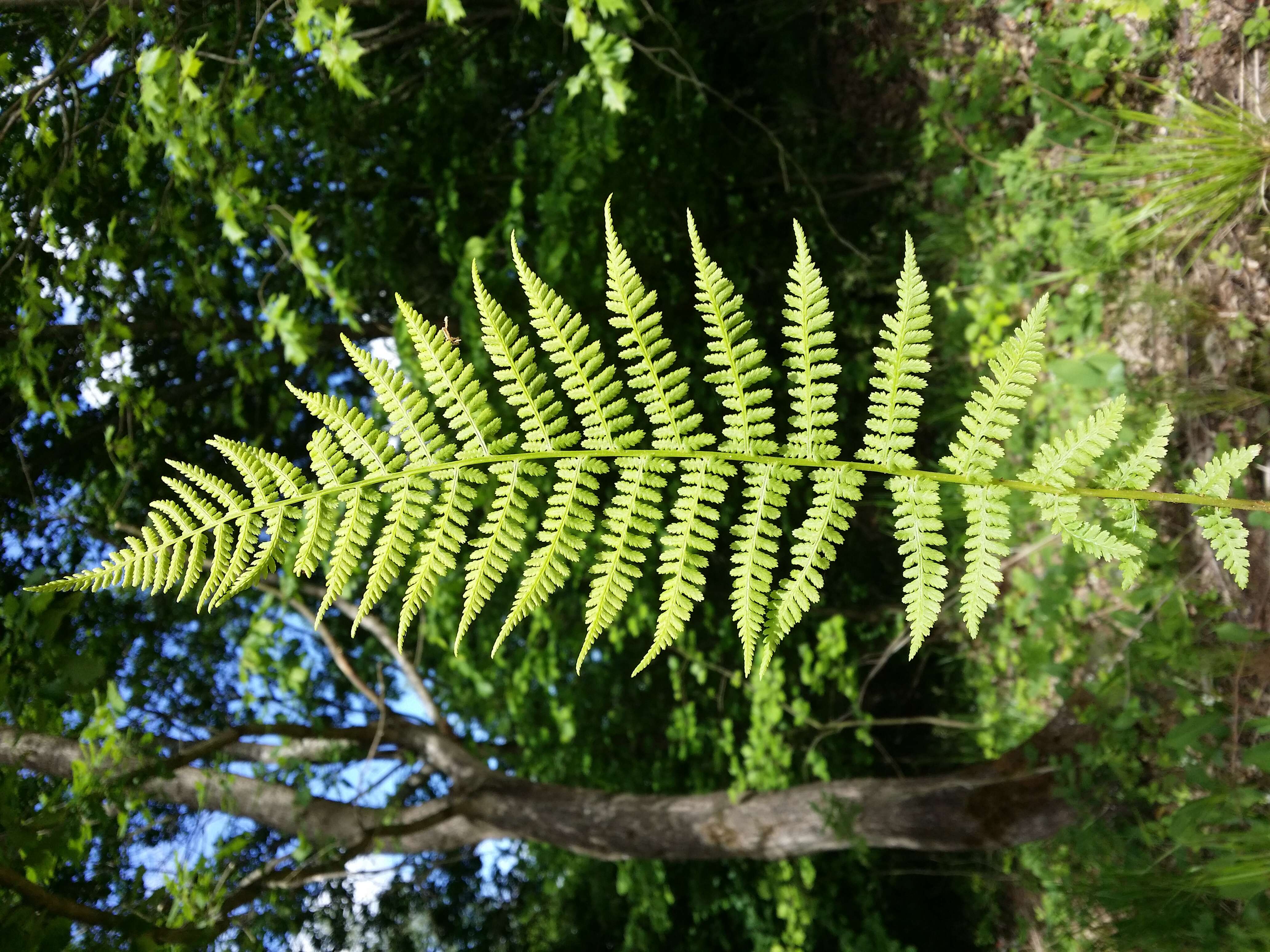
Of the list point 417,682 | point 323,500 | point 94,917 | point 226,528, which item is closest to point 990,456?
point 323,500

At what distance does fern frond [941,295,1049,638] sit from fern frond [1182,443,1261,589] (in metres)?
0.22

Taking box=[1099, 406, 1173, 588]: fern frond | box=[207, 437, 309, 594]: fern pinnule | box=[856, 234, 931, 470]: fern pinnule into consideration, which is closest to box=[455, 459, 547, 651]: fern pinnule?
box=[207, 437, 309, 594]: fern pinnule

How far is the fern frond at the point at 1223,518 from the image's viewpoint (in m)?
1.03

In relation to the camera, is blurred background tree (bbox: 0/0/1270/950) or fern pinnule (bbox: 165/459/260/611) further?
blurred background tree (bbox: 0/0/1270/950)

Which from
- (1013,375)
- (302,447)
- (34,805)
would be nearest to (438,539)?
(1013,375)

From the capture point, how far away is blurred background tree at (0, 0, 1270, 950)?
2.46 m

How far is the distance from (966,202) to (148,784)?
3966mm

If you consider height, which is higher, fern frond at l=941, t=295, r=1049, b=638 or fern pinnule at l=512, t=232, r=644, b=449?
fern pinnule at l=512, t=232, r=644, b=449

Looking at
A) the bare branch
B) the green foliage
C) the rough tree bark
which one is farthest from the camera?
the bare branch

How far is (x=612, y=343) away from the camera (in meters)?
3.91

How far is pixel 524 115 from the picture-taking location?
13.2 feet

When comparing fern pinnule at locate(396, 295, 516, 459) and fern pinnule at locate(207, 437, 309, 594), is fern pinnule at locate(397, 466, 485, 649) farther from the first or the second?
fern pinnule at locate(207, 437, 309, 594)

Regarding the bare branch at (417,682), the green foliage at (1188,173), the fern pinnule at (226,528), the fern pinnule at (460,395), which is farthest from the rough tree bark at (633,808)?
the fern pinnule at (460,395)

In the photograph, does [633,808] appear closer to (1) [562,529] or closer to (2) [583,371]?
(1) [562,529]
